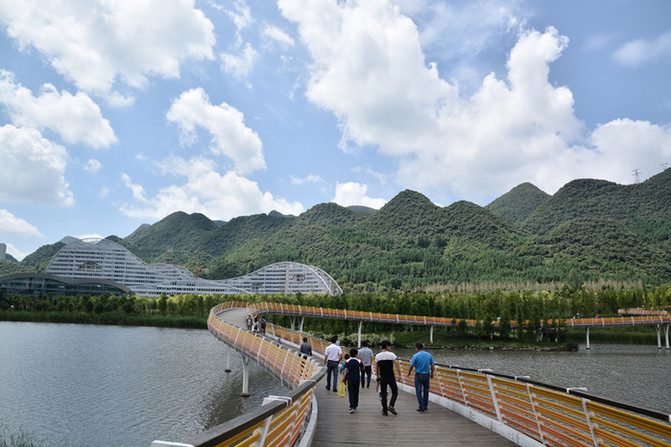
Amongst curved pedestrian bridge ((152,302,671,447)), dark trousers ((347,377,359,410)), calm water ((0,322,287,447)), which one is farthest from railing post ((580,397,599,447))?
calm water ((0,322,287,447))

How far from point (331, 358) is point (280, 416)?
29.2ft

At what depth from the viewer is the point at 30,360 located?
32.2 m

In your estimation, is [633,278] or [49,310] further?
[633,278]

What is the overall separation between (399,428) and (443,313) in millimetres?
68583

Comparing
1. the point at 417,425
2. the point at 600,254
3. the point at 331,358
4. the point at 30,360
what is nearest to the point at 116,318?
the point at 30,360

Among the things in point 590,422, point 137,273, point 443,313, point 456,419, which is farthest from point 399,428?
point 137,273

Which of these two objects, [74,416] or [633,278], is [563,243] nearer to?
[633,278]

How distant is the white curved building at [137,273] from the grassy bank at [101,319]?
6495cm

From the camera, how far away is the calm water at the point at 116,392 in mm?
17250

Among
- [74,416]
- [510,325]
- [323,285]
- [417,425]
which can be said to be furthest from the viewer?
[323,285]

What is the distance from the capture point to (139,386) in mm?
24969

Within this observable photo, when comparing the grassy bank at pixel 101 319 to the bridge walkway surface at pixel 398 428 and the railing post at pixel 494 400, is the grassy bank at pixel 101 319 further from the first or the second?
the railing post at pixel 494 400

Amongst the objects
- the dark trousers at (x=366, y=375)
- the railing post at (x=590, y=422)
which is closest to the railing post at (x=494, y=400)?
the railing post at (x=590, y=422)

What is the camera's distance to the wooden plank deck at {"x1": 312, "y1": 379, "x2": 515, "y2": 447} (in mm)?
7848
